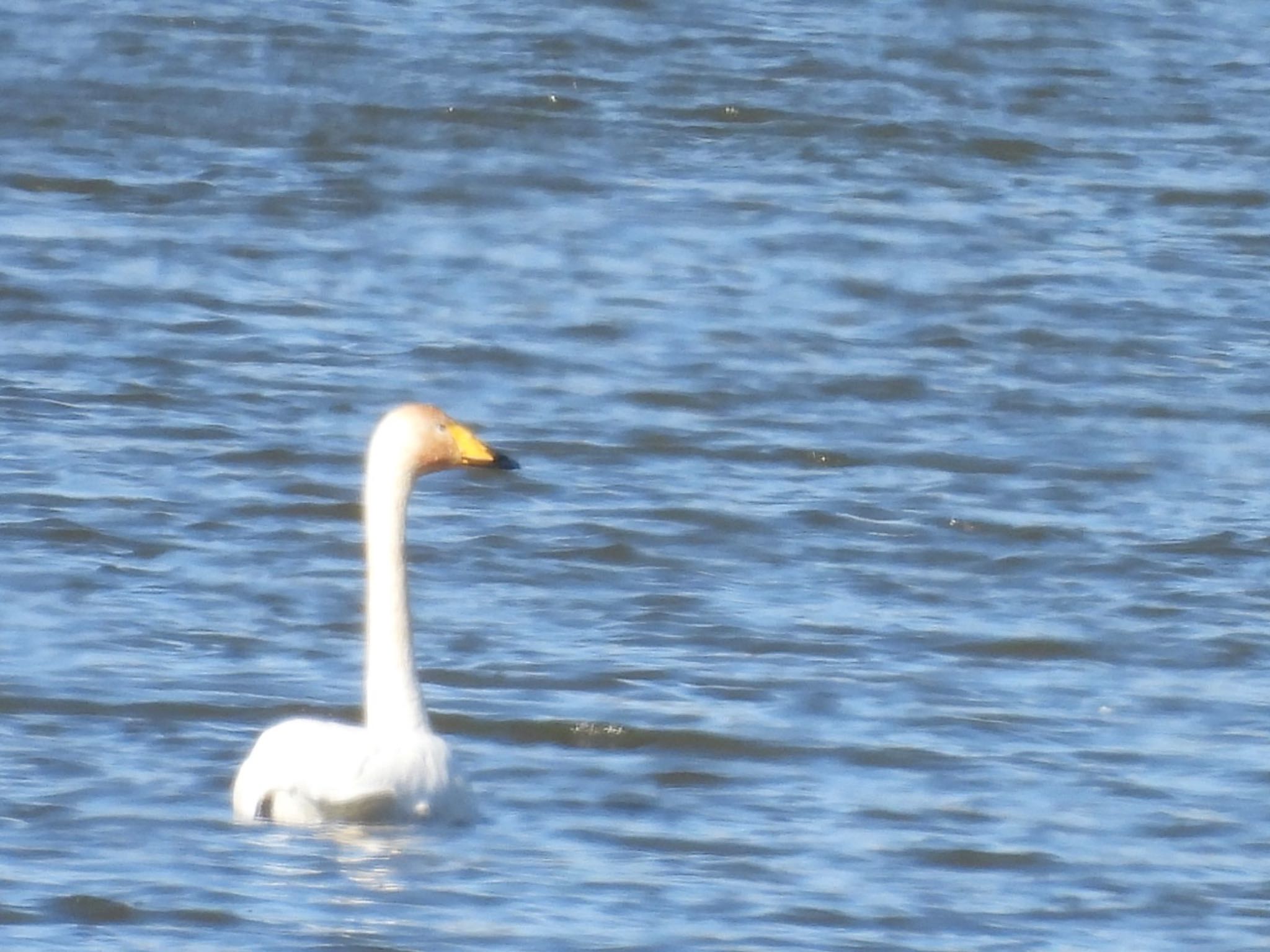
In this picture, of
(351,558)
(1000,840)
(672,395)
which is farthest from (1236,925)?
(672,395)

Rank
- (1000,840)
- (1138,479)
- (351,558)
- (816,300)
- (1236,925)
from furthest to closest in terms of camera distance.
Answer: (816,300) < (1138,479) < (351,558) < (1000,840) < (1236,925)

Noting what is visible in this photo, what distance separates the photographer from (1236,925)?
727cm

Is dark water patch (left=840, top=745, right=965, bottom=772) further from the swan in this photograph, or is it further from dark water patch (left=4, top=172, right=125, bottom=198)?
dark water patch (left=4, top=172, right=125, bottom=198)

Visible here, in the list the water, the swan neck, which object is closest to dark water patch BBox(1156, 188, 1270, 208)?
the water

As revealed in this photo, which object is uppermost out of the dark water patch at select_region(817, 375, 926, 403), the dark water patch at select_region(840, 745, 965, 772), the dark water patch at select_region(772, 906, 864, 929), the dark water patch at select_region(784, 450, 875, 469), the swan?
the swan

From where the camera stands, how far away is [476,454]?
808cm

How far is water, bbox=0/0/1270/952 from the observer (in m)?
7.54

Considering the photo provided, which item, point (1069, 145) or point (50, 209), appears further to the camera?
point (1069, 145)

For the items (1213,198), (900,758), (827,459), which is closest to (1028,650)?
(900,758)

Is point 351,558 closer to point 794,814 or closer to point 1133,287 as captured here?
point 794,814

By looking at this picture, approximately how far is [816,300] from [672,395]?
1.73 m

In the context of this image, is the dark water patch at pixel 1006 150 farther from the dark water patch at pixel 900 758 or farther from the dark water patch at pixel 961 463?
the dark water patch at pixel 900 758

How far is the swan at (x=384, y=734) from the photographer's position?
294 inches

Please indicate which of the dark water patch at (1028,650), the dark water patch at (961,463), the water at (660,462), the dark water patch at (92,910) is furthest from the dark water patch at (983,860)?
the dark water patch at (961,463)
